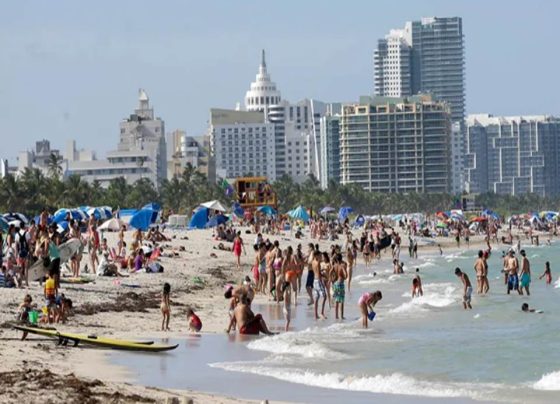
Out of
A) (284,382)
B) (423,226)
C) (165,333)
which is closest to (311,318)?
(165,333)

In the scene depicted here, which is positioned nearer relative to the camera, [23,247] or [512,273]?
[23,247]

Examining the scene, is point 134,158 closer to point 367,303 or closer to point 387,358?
point 367,303

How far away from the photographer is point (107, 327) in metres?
22.8

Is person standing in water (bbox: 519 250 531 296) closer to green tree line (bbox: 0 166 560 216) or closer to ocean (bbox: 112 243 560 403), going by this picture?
ocean (bbox: 112 243 560 403)

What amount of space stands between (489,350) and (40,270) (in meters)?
9.53

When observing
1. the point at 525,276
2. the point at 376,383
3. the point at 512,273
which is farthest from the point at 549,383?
the point at 512,273

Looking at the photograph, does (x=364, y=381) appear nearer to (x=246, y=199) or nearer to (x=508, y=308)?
(x=508, y=308)

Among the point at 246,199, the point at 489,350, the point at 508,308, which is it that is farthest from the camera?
the point at 246,199

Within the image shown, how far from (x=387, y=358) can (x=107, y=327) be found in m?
5.36

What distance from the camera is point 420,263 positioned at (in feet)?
201

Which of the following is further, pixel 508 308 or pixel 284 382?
pixel 508 308

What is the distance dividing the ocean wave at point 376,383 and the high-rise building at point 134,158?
12861 cm

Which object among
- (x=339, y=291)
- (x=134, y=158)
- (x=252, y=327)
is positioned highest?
(x=134, y=158)

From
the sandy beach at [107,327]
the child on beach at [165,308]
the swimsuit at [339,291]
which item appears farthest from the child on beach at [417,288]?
the child on beach at [165,308]
